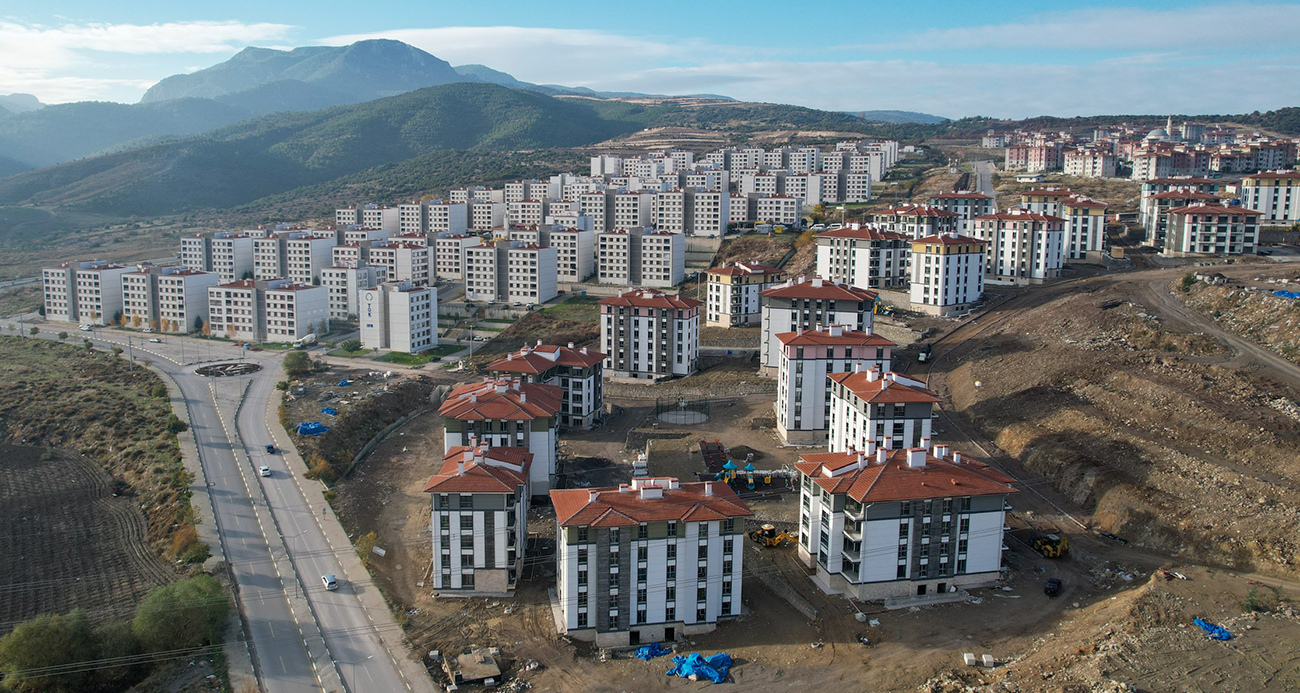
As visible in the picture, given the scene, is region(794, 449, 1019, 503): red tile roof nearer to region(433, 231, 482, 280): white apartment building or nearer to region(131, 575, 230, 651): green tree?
region(131, 575, 230, 651): green tree

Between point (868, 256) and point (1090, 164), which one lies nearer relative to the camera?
point (868, 256)

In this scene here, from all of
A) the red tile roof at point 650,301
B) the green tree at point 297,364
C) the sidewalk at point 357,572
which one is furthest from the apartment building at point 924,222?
the sidewalk at point 357,572

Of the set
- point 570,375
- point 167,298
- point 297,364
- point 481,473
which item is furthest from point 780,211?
point 481,473

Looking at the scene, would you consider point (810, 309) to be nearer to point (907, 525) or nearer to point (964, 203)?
point (907, 525)

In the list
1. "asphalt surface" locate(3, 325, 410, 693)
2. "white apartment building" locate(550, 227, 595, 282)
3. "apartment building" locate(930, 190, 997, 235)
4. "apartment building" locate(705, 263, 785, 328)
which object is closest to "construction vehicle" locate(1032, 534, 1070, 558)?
"asphalt surface" locate(3, 325, 410, 693)

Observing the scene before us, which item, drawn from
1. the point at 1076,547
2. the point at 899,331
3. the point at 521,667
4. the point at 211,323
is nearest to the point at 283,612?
the point at 521,667

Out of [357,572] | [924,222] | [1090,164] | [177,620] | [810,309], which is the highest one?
[1090,164]
